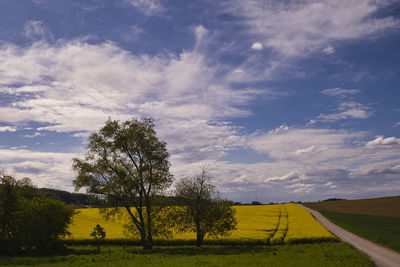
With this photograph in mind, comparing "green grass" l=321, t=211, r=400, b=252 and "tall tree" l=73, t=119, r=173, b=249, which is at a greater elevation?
"tall tree" l=73, t=119, r=173, b=249

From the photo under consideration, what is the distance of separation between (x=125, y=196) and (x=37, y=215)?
958 cm

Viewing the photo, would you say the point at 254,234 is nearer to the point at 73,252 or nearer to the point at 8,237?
the point at 73,252

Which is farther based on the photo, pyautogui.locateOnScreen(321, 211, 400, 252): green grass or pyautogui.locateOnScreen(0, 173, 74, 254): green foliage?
pyautogui.locateOnScreen(321, 211, 400, 252): green grass

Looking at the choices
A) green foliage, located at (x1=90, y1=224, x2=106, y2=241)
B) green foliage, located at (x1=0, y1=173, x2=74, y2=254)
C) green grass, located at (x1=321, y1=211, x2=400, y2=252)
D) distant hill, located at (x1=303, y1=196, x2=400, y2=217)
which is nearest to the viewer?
green foliage, located at (x1=0, y1=173, x2=74, y2=254)

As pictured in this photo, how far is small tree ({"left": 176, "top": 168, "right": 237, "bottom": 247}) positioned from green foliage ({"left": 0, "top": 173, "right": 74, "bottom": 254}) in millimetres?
13378

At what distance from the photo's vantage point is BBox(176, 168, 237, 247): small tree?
3944 cm

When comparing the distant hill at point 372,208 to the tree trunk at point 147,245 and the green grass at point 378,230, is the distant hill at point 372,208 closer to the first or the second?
the green grass at point 378,230

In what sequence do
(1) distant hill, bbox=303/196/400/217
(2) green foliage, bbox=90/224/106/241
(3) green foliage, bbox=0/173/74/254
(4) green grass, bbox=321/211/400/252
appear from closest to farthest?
(3) green foliage, bbox=0/173/74/254, (2) green foliage, bbox=90/224/106/241, (4) green grass, bbox=321/211/400/252, (1) distant hill, bbox=303/196/400/217

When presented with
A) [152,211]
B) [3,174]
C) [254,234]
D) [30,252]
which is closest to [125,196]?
[152,211]

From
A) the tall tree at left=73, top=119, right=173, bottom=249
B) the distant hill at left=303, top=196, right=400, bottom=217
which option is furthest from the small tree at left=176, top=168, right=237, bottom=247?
the distant hill at left=303, top=196, right=400, bottom=217

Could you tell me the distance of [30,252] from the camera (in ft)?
111

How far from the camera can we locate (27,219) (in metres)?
35.6

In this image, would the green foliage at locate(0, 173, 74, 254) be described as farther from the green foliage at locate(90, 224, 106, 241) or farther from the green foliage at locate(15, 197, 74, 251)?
the green foliage at locate(90, 224, 106, 241)

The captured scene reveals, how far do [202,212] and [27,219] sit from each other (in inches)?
770
